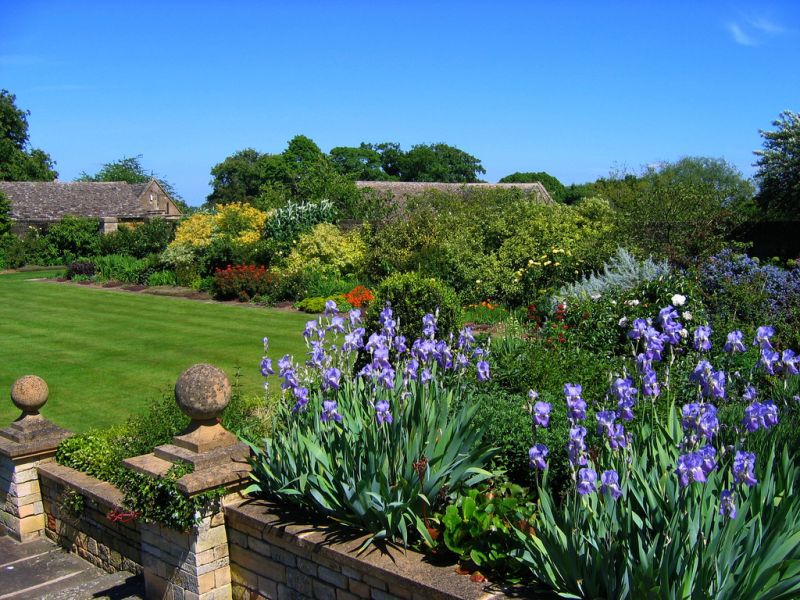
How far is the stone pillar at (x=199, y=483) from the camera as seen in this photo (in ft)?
16.3

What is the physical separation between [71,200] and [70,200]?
0.07 m

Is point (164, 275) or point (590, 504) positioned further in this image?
point (164, 275)

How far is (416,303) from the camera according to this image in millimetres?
10250

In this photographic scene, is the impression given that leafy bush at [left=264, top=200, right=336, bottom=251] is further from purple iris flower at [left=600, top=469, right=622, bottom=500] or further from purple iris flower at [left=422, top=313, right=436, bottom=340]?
purple iris flower at [left=600, top=469, right=622, bottom=500]

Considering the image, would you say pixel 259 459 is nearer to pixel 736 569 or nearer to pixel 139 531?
pixel 139 531

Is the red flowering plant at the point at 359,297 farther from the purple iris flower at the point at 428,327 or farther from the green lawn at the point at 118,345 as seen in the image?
the purple iris flower at the point at 428,327

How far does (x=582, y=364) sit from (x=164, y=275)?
19.6 meters

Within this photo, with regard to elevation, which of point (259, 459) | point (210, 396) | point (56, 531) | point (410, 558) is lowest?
point (56, 531)

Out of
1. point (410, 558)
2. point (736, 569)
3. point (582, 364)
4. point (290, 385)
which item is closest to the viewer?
point (736, 569)

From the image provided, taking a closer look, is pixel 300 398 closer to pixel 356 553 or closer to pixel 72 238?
pixel 356 553

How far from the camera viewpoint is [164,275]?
957 inches

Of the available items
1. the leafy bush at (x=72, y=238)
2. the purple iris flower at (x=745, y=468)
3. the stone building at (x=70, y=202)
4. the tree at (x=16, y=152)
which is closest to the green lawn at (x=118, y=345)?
the purple iris flower at (x=745, y=468)

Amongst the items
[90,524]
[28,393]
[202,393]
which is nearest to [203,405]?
[202,393]

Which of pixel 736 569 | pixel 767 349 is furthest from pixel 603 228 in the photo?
pixel 736 569
